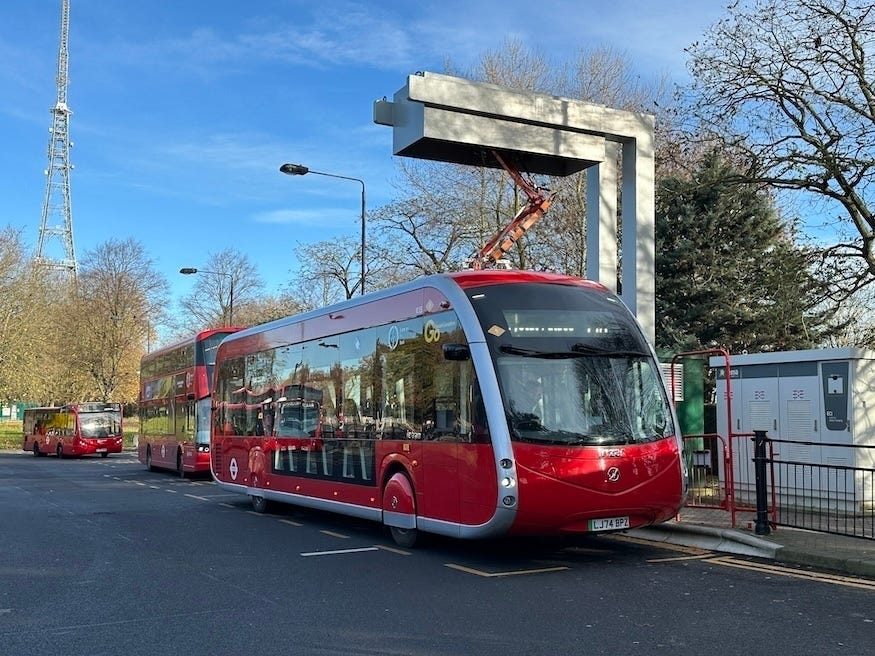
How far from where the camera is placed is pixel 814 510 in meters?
12.1

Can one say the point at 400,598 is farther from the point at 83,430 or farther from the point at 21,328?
the point at 21,328

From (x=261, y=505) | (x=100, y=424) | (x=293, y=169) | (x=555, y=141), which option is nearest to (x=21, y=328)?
(x=100, y=424)

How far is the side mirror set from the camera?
9.30 m

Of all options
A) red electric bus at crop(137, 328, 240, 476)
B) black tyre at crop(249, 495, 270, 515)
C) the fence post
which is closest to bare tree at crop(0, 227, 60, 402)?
red electric bus at crop(137, 328, 240, 476)

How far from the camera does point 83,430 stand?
4122 cm

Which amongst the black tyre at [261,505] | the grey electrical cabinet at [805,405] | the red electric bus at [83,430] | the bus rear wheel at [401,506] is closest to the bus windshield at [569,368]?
the bus rear wheel at [401,506]

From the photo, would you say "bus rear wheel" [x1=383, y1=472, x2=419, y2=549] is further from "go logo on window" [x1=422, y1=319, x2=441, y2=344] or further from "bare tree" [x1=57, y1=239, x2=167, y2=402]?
"bare tree" [x1=57, y1=239, x2=167, y2=402]

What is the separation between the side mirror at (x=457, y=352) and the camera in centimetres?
930

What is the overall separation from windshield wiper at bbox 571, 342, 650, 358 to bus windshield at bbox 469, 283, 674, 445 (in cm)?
1

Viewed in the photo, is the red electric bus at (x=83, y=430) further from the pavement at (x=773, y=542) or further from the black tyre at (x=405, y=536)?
the pavement at (x=773, y=542)

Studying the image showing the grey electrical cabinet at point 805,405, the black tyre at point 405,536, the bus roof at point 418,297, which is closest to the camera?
the bus roof at point 418,297

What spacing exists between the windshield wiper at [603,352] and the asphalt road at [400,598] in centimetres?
230

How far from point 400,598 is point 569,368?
123 inches

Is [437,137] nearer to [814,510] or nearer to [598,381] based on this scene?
[598,381]
